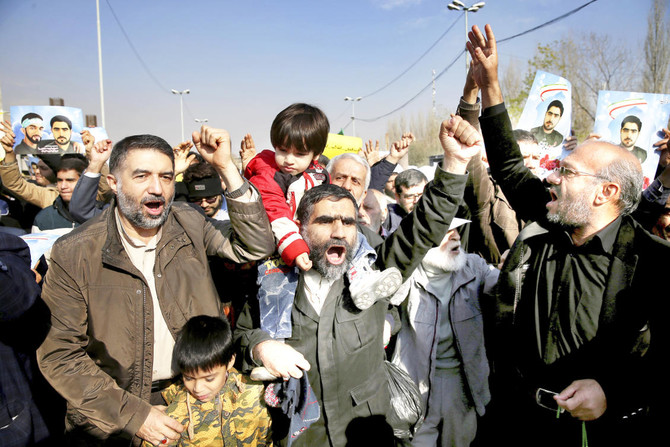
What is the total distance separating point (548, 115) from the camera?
510 centimetres

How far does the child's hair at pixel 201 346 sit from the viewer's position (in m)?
2.23

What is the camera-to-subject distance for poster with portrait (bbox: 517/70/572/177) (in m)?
5.11

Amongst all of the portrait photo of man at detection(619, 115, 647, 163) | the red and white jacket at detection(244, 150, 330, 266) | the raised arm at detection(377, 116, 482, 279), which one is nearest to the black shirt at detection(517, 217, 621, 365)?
the raised arm at detection(377, 116, 482, 279)

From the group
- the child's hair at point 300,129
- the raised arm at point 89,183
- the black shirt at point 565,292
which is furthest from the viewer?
the raised arm at point 89,183

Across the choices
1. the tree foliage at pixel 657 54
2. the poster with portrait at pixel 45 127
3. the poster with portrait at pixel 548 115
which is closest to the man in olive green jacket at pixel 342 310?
the poster with portrait at pixel 548 115

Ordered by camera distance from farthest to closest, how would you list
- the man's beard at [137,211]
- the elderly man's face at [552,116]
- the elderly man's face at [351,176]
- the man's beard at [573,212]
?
the elderly man's face at [552,116] → the elderly man's face at [351,176] → the man's beard at [137,211] → the man's beard at [573,212]

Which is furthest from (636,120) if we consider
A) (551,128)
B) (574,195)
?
(574,195)

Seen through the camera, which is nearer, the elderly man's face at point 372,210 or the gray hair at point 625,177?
the gray hair at point 625,177

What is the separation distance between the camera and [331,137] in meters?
6.63

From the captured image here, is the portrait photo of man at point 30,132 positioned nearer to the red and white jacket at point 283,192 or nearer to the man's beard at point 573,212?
the red and white jacket at point 283,192

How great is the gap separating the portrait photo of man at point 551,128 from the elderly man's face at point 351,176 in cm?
271

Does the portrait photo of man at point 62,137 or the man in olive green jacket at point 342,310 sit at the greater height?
the portrait photo of man at point 62,137

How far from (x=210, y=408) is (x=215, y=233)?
1007 mm

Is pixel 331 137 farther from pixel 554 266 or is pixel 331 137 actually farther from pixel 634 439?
pixel 634 439
